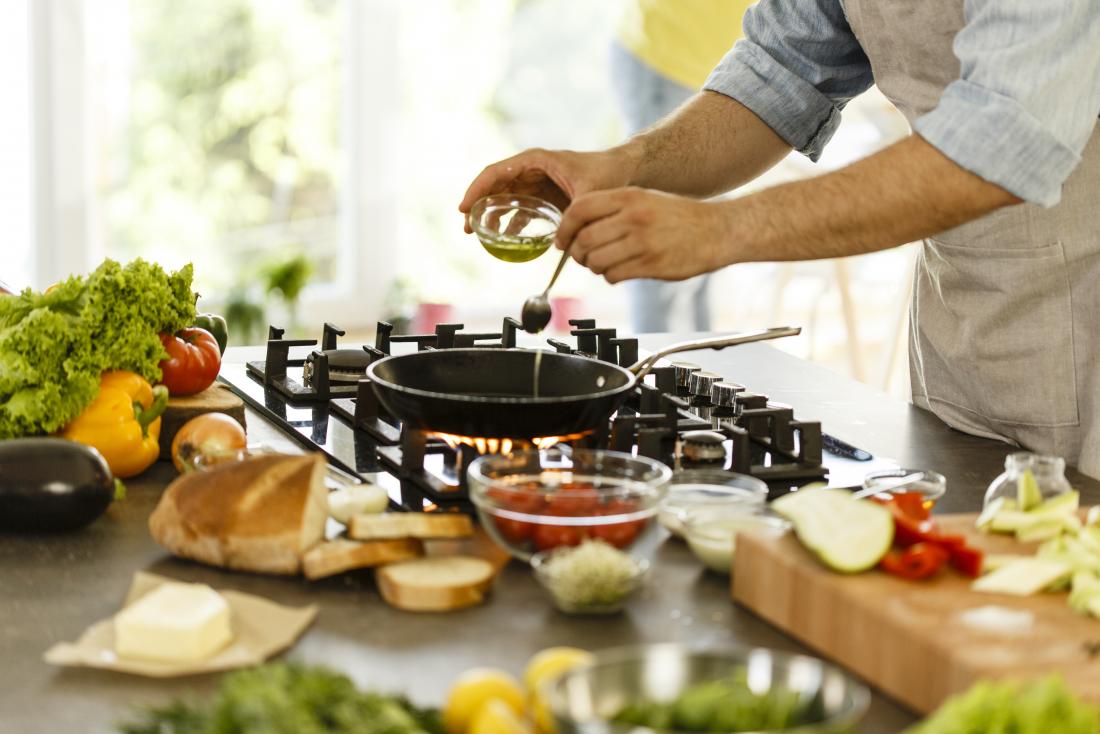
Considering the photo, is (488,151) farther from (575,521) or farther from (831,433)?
(575,521)

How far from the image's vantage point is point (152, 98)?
4.88m

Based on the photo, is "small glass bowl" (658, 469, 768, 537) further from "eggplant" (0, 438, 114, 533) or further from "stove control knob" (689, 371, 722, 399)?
"eggplant" (0, 438, 114, 533)

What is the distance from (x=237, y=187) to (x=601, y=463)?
3.98 meters

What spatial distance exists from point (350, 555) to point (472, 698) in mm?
355

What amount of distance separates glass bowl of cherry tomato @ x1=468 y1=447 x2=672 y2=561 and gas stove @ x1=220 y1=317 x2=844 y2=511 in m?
0.19

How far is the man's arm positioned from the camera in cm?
160

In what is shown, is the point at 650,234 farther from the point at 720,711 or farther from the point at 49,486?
the point at 720,711

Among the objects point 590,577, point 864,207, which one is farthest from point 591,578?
point 864,207

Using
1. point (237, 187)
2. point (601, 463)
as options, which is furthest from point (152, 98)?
point (601, 463)

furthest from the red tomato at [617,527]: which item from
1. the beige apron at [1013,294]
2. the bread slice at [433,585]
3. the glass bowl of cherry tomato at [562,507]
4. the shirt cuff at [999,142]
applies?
the beige apron at [1013,294]

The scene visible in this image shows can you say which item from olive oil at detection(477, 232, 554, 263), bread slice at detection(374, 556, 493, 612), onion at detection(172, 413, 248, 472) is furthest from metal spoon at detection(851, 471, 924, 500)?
onion at detection(172, 413, 248, 472)

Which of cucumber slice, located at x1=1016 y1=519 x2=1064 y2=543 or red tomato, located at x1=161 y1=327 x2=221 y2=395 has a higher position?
red tomato, located at x1=161 y1=327 x2=221 y2=395

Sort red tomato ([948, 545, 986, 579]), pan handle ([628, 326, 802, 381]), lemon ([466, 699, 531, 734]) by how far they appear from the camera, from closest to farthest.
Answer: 1. lemon ([466, 699, 531, 734])
2. red tomato ([948, 545, 986, 579])
3. pan handle ([628, 326, 802, 381])

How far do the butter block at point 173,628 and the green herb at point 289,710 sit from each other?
0.51 feet
